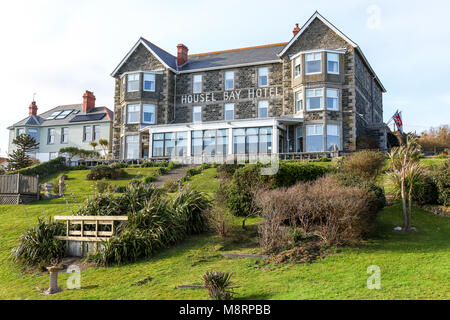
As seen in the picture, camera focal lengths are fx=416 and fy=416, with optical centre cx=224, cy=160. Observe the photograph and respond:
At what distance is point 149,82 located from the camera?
1481 inches

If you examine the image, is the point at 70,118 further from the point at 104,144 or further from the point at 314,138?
the point at 314,138

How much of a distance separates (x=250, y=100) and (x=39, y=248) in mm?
25461

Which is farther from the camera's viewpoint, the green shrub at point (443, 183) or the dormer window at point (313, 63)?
the dormer window at point (313, 63)

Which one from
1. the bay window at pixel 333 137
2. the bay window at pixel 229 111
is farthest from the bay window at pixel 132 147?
the bay window at pixel 333 137

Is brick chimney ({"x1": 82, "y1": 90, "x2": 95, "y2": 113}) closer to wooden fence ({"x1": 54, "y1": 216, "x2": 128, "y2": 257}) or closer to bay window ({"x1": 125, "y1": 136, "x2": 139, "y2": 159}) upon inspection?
bay window ({"x1": 125, "y1": 136, "x2": 139, "y2": 159})

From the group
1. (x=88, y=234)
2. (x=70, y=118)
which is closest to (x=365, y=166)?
(x=88, y=234)

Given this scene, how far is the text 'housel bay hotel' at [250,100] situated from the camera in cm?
3158

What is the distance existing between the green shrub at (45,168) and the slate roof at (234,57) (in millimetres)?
13902

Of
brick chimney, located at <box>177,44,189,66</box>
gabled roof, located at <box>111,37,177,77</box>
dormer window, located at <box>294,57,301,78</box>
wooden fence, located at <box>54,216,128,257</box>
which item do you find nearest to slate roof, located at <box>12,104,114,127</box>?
gabled roof, located at <box>111,37,177,77</box>

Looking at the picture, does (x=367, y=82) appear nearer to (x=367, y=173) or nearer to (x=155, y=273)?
(x=367, y=173)

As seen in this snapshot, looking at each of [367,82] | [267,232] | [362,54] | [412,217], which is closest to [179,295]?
[267,232]

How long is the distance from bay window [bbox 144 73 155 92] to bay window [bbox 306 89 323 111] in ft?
46.2

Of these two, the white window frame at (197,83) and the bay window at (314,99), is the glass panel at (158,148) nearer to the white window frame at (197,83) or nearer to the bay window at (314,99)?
the white window frame at (197,83)
